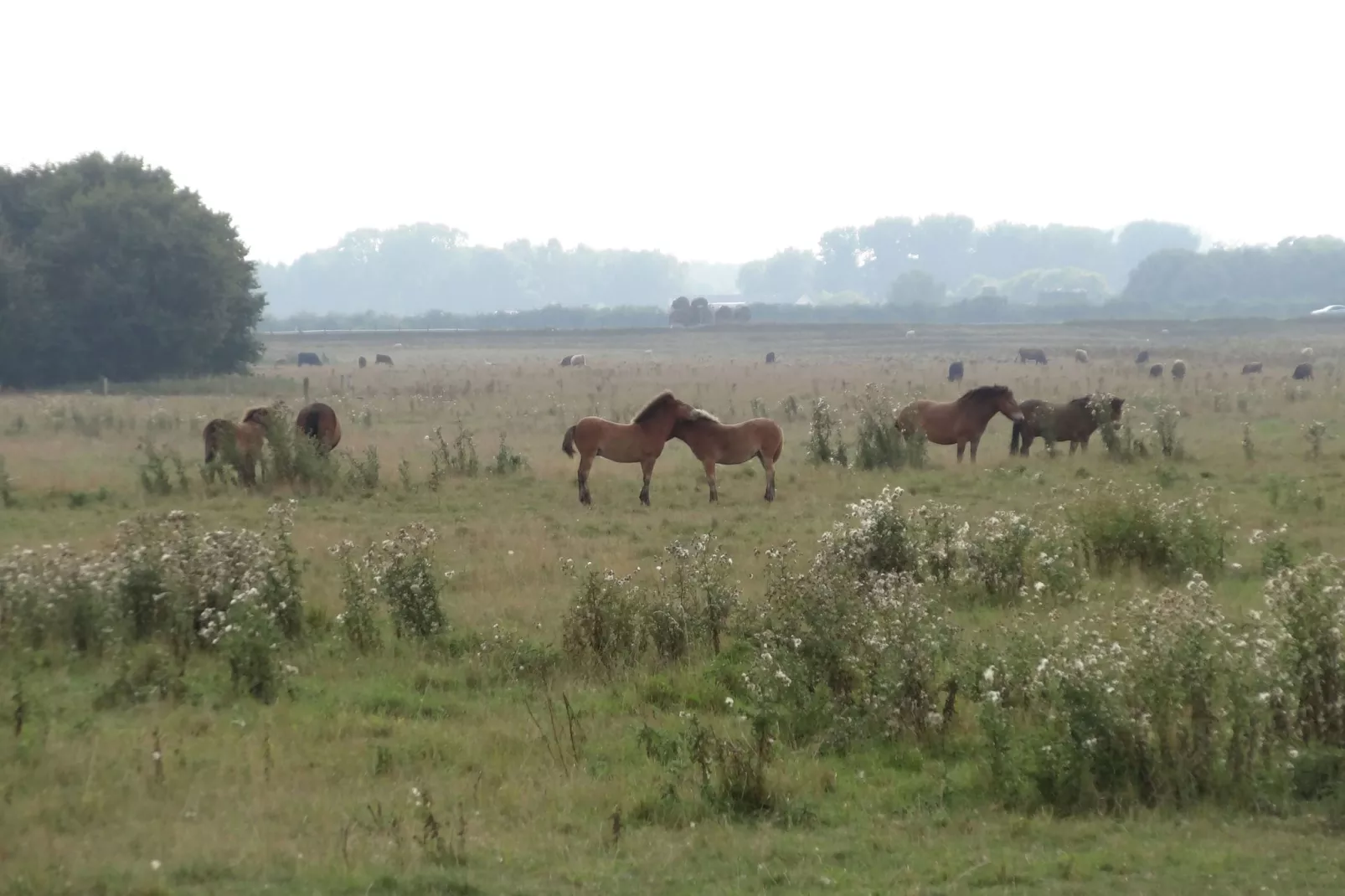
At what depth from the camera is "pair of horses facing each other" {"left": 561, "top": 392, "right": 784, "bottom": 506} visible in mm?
17547

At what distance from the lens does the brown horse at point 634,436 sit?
57.4ft

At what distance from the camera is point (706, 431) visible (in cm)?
1788

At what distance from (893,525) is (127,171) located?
4337 cm

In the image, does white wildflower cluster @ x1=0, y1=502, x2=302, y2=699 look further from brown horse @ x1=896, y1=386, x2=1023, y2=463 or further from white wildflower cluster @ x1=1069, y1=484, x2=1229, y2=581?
brown horse @ x1=896, y1=386, x2=1023, y2=463

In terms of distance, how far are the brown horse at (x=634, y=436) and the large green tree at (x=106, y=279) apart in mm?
31738

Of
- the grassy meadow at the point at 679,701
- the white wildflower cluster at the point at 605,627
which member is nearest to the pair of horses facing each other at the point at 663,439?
the grassy meadow at the point at 679,701

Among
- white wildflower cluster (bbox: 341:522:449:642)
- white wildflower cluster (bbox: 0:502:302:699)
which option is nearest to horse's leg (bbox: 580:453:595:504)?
white wildflower cluster (bbox: 341:522:449:642)

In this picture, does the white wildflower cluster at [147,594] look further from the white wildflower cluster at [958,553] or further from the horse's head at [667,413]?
the horse's head at [667,413]

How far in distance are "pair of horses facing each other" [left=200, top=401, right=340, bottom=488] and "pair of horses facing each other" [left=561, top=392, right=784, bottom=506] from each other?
170 inches

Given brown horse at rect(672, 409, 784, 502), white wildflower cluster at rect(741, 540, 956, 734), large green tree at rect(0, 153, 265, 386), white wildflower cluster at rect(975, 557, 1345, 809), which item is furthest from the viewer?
large green tree at rect(0, 153, 265, 386)

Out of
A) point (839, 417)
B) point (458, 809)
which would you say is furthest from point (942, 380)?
point (458, 809)

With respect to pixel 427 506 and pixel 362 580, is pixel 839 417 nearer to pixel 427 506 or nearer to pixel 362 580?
pixel 427 506

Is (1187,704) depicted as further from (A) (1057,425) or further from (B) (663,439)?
(A) (1057,425)

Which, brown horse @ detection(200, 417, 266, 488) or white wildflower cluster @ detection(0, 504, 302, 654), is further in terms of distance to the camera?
brown horse @ detection(200, 417, 266, 488)
